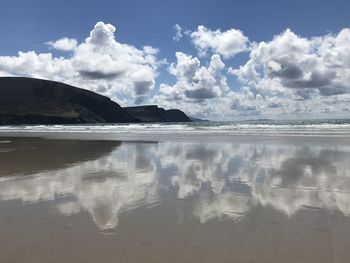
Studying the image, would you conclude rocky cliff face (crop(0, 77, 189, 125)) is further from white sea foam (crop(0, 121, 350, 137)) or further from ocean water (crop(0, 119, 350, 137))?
white sea foam (crop(0, 121, 350, 137))

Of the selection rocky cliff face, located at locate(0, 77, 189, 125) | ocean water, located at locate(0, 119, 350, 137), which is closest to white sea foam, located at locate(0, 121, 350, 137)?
ocean water, located at locate(0, 119, 350, 137)

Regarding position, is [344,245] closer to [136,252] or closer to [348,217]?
[348,217]

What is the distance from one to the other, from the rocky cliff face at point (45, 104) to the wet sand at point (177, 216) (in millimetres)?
150558

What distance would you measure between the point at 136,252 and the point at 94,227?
56.7 inches

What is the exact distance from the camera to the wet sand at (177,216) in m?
5.15

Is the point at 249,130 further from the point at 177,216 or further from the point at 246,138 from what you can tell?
the point at 177,216

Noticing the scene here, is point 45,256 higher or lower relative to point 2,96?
lower

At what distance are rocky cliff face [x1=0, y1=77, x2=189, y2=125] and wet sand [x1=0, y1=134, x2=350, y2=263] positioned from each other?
494ft

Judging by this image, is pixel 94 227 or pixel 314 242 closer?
pixel 314 242

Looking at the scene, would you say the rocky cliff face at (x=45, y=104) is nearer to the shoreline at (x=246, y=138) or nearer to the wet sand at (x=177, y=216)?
the shoreline at (x=246, y=138)

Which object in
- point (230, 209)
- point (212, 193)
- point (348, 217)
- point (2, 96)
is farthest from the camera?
point (2, 96)

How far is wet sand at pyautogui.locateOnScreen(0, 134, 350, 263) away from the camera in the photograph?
515 cm

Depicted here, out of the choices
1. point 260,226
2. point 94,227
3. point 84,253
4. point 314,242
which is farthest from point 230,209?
point 84,253

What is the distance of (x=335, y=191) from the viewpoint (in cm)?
923
